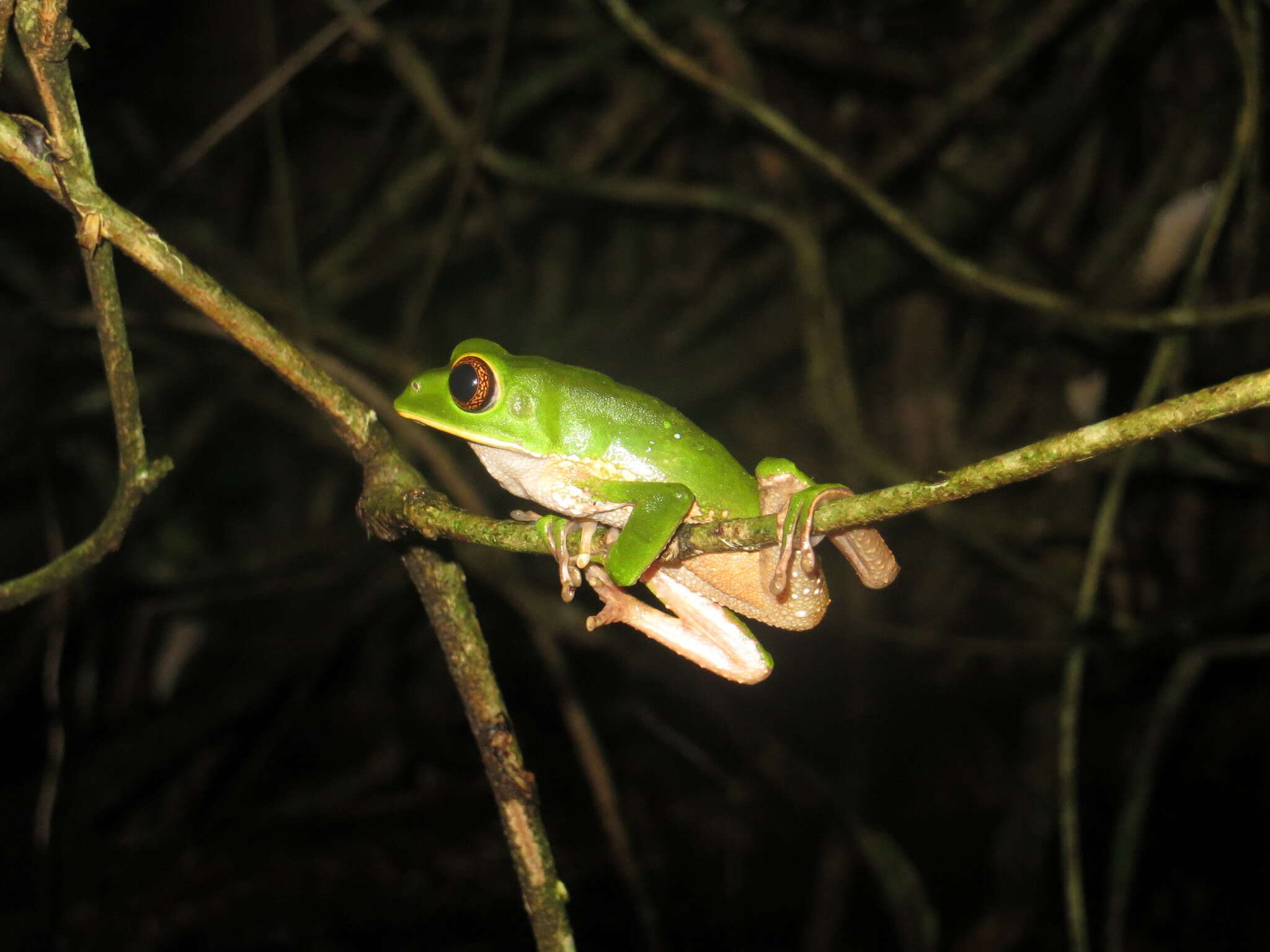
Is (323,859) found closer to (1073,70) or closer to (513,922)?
(513,922)

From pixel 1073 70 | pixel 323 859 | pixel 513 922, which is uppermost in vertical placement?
pixel 1073 70

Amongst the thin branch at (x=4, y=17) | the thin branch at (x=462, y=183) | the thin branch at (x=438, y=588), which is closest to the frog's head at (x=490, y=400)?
the thin branch at (x=438, y=588)

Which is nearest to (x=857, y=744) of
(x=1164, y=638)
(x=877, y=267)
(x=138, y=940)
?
(x=1164, y=638)

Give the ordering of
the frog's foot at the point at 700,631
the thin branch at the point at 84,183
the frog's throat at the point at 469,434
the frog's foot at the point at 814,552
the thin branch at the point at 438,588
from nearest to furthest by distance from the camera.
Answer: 1. the thin branch at the point at 84,183
2. the thin branch at the point at 438,588
3. the frog's foot at the point at 814,552
4. the frog's throat at the point at 469,434
5. the frog's foot at the point at 700,631

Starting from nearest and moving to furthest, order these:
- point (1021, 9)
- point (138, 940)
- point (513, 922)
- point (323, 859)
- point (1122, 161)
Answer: point (138, 940) < point (323, 859) < point (513, 922) < point (1021, 9) < point (1122, 161)

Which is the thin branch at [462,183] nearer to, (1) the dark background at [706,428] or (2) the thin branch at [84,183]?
(1) the dark background at [706,428]

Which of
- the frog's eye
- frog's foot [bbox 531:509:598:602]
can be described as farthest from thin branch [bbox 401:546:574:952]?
the frog's eye

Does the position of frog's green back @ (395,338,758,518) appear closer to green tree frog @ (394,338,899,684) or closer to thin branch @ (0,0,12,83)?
green tree frog @ (394,338,899,684)
